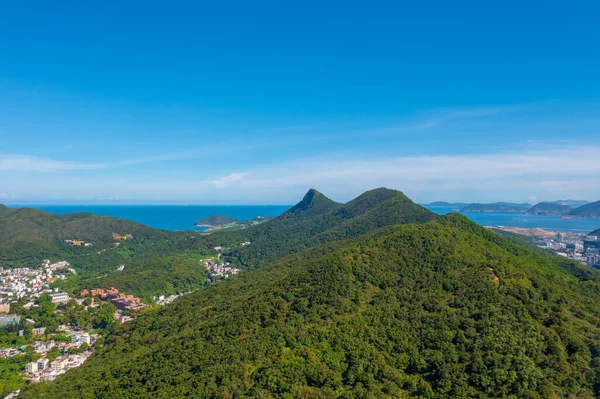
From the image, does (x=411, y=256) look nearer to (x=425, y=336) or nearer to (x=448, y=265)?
(x=448, y=265)

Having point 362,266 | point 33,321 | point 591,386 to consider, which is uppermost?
point 362,266

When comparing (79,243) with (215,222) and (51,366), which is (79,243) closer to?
(51,366)

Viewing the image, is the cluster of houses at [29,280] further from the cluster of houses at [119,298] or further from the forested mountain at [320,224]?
the forested mountain at [320,224]

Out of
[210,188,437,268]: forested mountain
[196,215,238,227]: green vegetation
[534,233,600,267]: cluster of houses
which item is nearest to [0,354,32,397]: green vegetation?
[210,188,437,268]: forested mountain

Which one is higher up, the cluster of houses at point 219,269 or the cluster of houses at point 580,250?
the cluster of houses at point 580,250

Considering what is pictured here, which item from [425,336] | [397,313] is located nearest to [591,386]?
[425,336]

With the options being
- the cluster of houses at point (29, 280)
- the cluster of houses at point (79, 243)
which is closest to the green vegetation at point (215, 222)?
the cluster of houses at point (79, 243)
